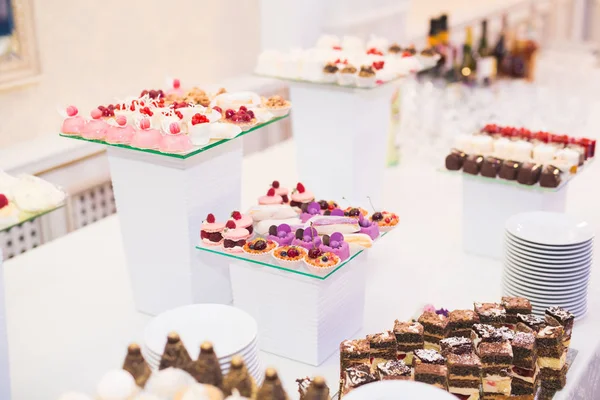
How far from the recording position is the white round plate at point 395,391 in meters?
1.54

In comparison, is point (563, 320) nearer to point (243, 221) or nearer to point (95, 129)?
point (243, 221)

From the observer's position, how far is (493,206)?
2.73 meters

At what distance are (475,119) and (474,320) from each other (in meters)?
2.00

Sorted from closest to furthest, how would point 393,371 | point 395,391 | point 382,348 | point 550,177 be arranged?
point 395,391, point 393,371, point 382,348, point 550,177

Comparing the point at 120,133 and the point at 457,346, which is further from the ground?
the point at 120,133

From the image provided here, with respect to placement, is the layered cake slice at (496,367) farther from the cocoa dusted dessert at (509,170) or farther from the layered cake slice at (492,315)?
the cocoa dusted dessert at (509,170)

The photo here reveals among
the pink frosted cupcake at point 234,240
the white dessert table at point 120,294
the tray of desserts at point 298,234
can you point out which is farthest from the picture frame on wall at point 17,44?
the pink frosted cupcake at point 234,240

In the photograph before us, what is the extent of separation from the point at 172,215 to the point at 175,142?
0.92 ft

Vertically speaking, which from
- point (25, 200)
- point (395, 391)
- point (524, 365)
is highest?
point (25, 200)

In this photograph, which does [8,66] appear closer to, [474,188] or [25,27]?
[25,27]

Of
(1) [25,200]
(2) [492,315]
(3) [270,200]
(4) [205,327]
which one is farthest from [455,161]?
(1) [25,200]

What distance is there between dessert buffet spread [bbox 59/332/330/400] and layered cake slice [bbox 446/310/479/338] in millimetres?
651

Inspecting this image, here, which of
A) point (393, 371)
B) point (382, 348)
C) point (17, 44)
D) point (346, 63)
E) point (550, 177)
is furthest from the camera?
point (17, 44)

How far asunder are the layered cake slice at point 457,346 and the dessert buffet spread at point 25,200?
0.97 m
